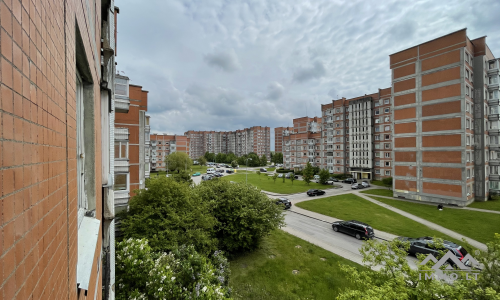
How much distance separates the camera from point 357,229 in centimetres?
1714

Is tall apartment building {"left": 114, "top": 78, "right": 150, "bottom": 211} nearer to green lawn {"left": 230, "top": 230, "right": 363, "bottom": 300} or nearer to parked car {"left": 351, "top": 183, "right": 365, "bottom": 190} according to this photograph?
green lawn {"left": 230, "top": 230, "right": 363, "bottom": 300}

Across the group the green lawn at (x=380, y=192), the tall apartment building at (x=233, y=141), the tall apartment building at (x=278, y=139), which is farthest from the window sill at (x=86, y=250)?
the tall apartment building at (x=233, y=141)

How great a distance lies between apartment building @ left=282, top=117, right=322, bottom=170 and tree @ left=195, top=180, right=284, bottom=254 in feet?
143

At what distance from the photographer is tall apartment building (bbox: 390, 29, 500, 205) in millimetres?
25844

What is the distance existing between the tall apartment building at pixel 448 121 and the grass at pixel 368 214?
7.51 m

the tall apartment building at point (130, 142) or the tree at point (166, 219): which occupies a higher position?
the tall apartment building at point (130, 142)

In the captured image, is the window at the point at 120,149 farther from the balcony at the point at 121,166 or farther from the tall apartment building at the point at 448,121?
the tall apartment building at the point at 448,121

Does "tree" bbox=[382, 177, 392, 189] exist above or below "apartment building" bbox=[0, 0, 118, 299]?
below

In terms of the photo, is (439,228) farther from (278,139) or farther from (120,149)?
(278,139)

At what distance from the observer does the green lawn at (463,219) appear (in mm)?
17938

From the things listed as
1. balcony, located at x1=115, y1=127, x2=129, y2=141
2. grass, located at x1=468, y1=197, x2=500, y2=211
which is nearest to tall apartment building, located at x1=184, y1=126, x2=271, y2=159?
grass, located at x1=468, y1=197, x2=500, y2=211

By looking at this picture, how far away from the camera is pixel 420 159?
1117 inches

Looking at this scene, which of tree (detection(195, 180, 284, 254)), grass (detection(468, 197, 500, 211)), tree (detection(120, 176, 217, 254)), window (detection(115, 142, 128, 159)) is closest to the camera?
window (detection(115, 142, 128, 159))

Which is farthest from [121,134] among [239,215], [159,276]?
[239,215]
